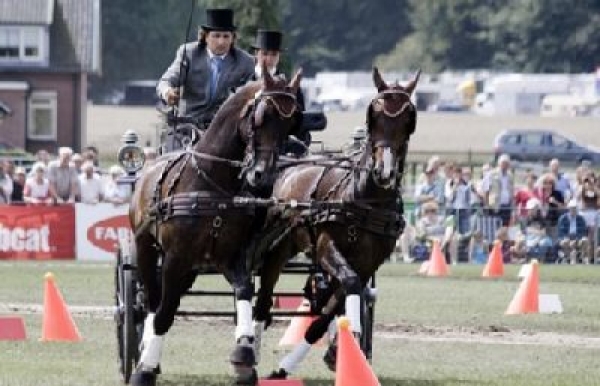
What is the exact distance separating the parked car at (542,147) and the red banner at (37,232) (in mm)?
34509

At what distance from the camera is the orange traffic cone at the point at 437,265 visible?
28.7 metres

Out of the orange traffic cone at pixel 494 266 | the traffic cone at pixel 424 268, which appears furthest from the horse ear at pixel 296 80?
the traffic cone at pixel 424 268

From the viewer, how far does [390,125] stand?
1358 cm

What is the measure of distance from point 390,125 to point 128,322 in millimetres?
2343

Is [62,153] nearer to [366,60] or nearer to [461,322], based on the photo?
[461,322]

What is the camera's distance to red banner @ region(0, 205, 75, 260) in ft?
102

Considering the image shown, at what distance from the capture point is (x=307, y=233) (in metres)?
14.4

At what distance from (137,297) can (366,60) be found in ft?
329

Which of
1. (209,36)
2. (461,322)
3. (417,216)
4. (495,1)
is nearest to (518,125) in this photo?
(495,1)

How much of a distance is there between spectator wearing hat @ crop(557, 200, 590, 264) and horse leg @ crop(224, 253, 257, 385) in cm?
1912

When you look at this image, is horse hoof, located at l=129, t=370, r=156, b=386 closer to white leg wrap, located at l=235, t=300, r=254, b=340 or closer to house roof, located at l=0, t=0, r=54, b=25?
white leg wrap, located at l=235, t=300, r=254, b=340

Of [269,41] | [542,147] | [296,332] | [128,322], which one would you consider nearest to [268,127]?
[128,322]

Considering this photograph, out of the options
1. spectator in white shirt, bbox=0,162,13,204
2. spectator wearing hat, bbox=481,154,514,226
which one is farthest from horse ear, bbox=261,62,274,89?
spectator wearing hat, bbox=481,154,514,226

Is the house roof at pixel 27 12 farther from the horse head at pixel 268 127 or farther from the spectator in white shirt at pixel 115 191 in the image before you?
the horse head at pixel 268 127
